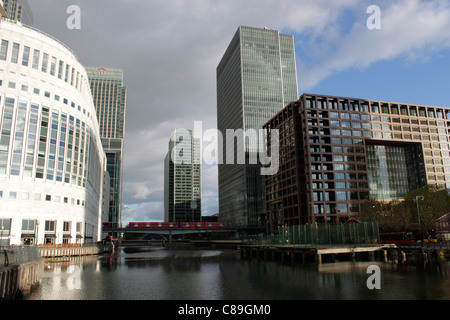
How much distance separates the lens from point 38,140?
237 ft

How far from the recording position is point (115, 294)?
28.3 metres

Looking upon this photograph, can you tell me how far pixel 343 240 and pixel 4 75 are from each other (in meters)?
72.6

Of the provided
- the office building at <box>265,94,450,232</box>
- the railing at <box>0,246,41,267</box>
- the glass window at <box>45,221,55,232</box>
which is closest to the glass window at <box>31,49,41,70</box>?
the glass window at <box>45,221,55,232</box>

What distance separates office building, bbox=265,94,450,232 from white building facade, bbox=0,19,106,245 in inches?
3544

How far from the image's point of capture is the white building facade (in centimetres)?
6769

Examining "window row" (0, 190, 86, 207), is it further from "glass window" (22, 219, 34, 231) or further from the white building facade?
"glass window" (22, 219, 34, 231)

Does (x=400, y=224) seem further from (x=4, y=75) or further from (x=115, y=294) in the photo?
(x=4, y=75)

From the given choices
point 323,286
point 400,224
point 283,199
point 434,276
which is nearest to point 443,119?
point 283,199

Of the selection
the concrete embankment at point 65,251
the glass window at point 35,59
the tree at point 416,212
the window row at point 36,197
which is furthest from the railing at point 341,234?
the glass window at point 35,59

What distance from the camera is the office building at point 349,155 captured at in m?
141

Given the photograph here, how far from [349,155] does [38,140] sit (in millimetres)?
117842

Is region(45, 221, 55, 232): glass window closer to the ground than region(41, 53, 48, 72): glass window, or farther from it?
closer to the ground

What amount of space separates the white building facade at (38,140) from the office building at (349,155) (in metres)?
90.0
